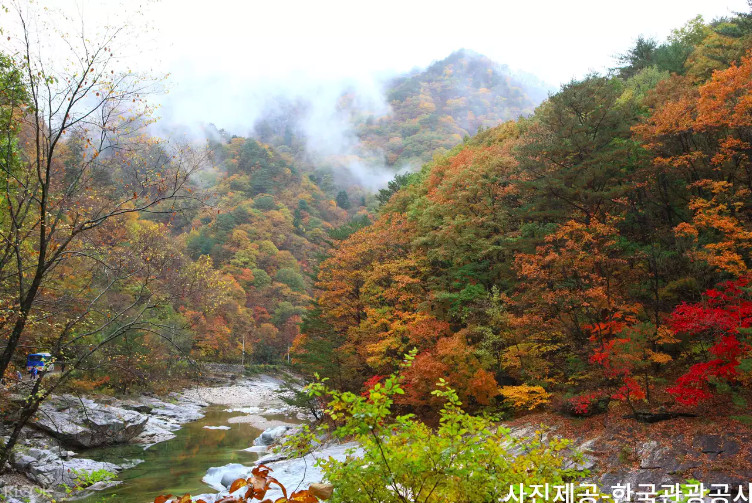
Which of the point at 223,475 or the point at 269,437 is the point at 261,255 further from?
the point at 223,475

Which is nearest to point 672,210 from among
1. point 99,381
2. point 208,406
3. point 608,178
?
point 608,178

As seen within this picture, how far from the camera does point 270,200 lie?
279ft

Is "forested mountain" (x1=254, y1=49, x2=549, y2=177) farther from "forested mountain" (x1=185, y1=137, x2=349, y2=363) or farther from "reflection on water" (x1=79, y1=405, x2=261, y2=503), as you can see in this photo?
"reflection on water" (x1=79, y1=405, x2=261, y2=503)

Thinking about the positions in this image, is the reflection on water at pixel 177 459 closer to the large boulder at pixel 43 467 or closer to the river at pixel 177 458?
the river at pixel 177 458

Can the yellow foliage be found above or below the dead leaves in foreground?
below

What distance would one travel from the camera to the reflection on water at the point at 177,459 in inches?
578

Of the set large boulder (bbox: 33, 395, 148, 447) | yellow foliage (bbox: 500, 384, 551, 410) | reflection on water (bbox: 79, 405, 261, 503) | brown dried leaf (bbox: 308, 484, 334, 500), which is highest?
brown dried leaf (bbox: 308, 484, 334, 500)

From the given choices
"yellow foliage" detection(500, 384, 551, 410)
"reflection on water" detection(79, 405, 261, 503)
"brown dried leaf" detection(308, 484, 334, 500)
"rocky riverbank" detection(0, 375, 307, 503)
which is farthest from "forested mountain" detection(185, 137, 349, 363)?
"brown dried leaf" detection(308, 484, 334, 500)

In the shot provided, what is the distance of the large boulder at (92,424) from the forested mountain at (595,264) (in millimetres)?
9365

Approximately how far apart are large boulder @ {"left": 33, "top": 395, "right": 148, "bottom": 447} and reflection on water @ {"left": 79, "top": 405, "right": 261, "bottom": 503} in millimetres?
516

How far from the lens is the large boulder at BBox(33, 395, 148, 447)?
56.9 ft

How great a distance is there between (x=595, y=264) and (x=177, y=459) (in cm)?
1836

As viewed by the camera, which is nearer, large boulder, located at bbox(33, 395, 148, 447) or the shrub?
the shrub

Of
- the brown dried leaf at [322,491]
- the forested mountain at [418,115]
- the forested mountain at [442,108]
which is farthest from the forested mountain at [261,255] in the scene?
the forested mountain at [442,108]
